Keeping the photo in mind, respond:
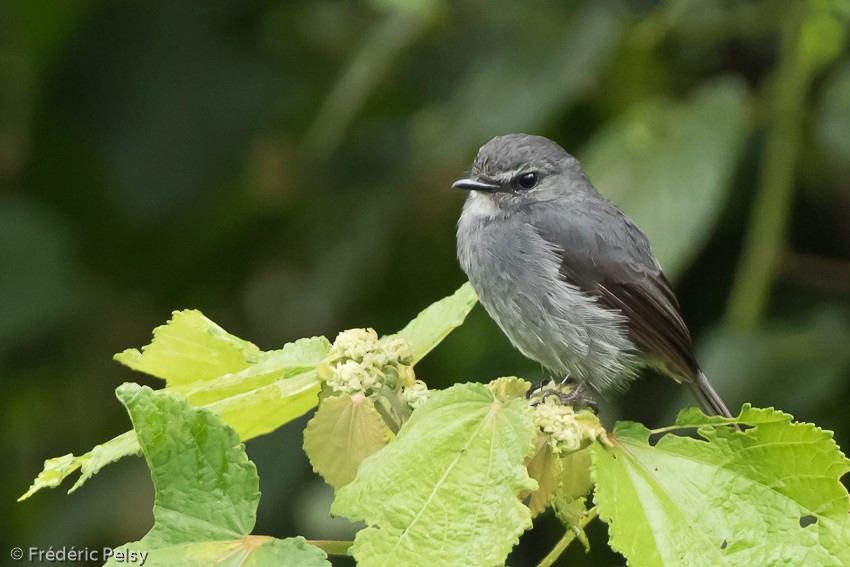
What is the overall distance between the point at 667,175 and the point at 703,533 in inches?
78.4

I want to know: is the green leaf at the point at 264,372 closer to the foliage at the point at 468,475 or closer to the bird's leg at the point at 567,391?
the foliage at the point at 468,475

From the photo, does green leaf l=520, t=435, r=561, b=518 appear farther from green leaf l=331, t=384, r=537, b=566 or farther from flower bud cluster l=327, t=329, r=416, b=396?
flower bud cluster l=327, t=329, r=416, b=396

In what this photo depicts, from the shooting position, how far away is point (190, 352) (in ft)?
7.98

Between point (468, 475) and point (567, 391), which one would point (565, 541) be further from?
point (567, 391)

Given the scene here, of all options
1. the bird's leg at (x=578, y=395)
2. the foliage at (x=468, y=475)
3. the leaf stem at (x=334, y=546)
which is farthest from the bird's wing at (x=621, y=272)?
the leaf stem at (x=334, y=546)

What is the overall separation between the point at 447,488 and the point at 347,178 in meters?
3.50

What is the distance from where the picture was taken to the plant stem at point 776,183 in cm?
402

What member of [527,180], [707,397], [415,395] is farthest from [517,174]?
[415,395]

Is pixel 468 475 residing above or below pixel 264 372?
below

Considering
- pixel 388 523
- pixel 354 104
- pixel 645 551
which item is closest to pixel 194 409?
pixel 388 523

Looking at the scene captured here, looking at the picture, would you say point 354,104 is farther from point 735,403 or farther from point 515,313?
point 735,403

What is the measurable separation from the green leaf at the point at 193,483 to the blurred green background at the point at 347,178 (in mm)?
2045

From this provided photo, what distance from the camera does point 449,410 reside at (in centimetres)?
214

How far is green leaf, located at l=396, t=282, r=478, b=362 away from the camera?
241cm
